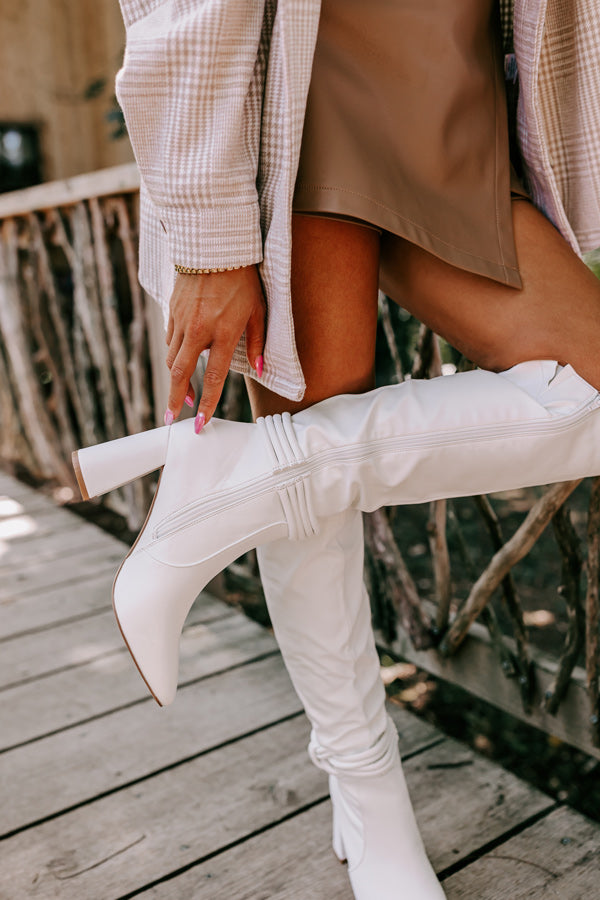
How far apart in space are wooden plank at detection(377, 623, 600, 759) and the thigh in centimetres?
71

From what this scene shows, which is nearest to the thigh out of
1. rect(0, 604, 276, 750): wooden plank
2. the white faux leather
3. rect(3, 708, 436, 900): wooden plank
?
the white faux leather

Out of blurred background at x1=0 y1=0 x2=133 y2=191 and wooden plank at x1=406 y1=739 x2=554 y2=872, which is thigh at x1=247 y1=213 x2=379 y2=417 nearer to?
wooden plank at x1=406 y1=739 x2=554 y2=872

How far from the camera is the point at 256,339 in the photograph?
856 millimetres

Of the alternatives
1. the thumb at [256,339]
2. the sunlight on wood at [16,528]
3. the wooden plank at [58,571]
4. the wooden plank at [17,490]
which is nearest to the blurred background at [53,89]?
the wooden plank at [17,490]

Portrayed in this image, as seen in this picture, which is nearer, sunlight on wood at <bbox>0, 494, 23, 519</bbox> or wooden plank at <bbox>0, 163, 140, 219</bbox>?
wooden plank at <bbox>0, 163, 140, 219</bbox>

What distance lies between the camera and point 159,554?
832 millimetres

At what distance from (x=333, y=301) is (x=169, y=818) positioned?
32.3 inches

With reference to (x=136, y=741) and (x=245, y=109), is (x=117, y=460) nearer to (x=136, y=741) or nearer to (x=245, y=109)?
(x=245, y=109)

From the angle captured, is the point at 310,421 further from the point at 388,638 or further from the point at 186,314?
the point at 388,638

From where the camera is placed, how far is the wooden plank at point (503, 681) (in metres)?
1.27

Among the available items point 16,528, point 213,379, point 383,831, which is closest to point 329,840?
point 383,831

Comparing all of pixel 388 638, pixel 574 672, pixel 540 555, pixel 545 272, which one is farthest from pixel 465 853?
pixel 540 555

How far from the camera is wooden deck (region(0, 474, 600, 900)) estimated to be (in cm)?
106

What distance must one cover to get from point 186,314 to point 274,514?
0.23 metres
